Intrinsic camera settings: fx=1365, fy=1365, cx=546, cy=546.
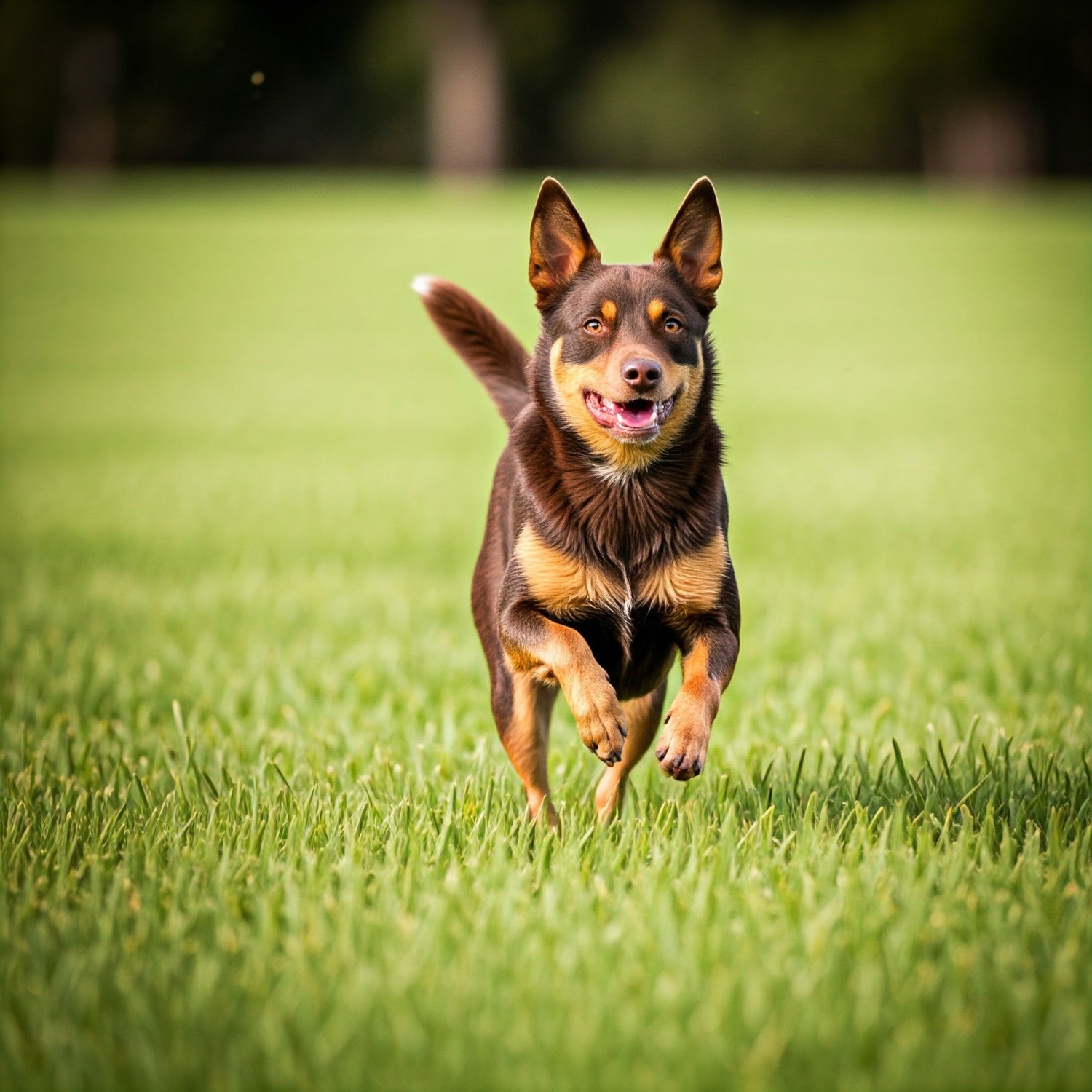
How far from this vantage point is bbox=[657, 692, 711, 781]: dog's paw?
3.21 metres

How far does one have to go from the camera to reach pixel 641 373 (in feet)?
11.3

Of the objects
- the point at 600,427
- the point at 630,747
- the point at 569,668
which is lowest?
the point at 630,747

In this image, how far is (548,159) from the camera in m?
48.2

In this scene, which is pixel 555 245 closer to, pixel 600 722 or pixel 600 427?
pixel 600 427

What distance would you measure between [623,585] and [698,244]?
1019 millimetres

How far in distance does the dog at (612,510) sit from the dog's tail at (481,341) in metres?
0.43

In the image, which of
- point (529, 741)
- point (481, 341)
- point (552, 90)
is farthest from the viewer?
point (552, 90)

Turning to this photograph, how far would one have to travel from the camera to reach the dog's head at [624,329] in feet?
11.6

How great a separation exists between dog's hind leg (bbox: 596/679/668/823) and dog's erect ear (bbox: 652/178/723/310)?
3.78ft

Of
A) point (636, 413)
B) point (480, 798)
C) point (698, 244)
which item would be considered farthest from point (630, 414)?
point (480, 798)

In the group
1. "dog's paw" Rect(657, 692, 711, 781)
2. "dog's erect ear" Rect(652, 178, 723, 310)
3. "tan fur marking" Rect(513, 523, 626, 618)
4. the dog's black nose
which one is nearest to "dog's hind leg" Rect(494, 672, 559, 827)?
"tan fur marking" Rect(513, 523, 626, 618)

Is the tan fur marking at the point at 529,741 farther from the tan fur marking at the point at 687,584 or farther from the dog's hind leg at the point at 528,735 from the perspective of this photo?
the tan fur marking at the point at 687,584

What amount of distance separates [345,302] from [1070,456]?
15.8 metres

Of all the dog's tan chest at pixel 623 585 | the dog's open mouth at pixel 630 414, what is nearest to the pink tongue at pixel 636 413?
the dog's open mouth at pixel 630 414
